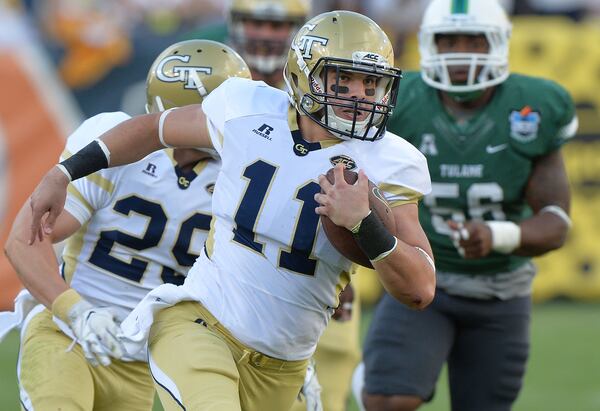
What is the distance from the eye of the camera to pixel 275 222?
3.64 m

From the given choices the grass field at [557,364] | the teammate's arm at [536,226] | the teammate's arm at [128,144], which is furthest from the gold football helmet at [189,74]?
the grass field at [557,364]

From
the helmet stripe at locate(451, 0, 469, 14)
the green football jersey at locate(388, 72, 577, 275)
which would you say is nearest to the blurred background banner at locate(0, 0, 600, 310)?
the helmet stripe at locate(451, 0, 469, 14)

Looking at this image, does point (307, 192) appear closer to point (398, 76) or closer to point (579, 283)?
point (398, 76)

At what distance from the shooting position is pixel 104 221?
421 cm

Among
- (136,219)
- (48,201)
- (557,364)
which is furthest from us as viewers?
(557,364)

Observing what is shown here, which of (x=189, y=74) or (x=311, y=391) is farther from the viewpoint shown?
(x=189, y=74)

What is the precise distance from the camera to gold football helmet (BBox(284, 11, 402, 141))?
367 cm

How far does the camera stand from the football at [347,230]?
11.3 ft

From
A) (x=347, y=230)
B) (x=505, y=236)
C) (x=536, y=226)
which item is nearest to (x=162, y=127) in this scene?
(x=347, y=230)

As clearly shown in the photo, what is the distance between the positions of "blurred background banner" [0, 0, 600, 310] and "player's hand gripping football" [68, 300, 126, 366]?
489 centimetres

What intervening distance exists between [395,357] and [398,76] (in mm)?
1606

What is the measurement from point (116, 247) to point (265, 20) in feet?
8.54

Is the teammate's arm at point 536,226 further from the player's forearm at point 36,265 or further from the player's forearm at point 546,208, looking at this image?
the player's forearm at point 36,265

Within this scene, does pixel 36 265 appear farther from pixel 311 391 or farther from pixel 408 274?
pixel 408 274
